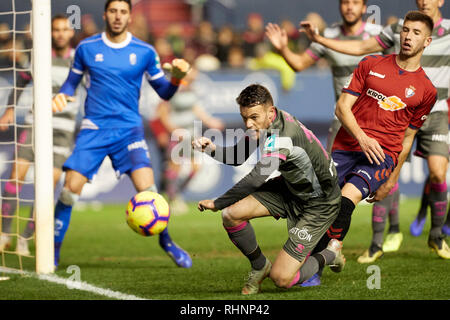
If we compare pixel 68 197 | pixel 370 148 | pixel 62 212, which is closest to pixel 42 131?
pixel 68 197

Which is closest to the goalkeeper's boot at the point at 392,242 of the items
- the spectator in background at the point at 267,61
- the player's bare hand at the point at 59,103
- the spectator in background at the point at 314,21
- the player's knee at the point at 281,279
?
the player's knee at the point at 281,279

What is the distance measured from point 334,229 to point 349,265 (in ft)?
3.71

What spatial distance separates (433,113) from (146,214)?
3070mm

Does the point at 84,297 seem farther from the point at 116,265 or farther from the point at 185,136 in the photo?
the point at 185,136

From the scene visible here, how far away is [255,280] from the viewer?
18.9ft

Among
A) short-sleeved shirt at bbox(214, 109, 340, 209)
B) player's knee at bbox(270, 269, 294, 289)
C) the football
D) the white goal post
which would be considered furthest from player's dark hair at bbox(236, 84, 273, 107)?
the white goal post

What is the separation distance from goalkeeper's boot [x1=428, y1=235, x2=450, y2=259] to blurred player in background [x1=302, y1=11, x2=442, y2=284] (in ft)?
4.46

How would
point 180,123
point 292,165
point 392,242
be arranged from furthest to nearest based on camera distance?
point 180,123 → point 392,242 → point 292,165

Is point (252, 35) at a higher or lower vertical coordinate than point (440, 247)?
higher

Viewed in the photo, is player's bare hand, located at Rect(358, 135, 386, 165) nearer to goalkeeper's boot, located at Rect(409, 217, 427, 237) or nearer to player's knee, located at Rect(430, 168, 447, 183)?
player's knee, located at Rect(430, 168, 447, 183)

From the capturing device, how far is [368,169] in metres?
6.05

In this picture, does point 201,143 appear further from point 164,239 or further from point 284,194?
point 164,239

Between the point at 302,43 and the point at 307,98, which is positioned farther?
the point at 302,43
